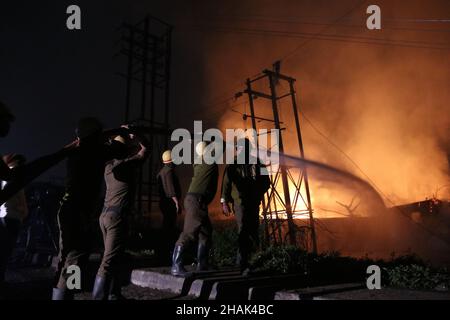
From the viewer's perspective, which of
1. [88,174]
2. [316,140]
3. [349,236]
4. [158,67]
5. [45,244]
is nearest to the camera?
[88,174]

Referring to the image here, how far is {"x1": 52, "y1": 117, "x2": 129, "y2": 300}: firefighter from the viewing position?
12.8 ft

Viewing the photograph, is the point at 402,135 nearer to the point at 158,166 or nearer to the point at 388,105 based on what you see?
the point at 388,105

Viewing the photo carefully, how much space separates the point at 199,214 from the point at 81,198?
2.01m

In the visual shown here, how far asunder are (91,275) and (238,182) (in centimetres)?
305

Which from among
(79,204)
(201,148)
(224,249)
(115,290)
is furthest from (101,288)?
(224,249)

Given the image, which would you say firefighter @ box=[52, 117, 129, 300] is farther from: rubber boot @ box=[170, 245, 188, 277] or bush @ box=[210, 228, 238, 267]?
bush @ box=[210, 228, 238, 267]

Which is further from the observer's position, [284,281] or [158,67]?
[158,67]

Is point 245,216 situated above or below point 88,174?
below

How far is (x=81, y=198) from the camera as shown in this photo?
4039mm

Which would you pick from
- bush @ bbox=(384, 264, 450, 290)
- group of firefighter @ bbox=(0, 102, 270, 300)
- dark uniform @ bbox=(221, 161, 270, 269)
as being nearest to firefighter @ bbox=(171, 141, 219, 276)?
group of firefighter @ bbox=(0, 102, 270, 300)

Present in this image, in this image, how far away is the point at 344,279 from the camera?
19.4 feet

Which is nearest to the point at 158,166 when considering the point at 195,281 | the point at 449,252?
the point at 195,281

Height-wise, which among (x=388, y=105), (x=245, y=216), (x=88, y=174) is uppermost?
(x=388, y=105)

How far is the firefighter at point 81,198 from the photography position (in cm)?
390
